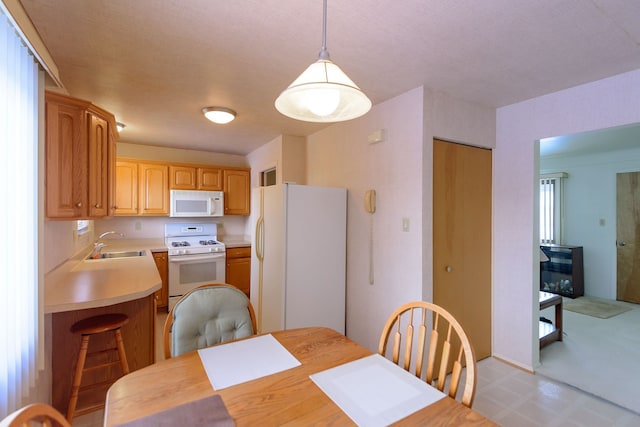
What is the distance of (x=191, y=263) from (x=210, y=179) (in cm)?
136

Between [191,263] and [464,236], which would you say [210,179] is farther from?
[464,236]

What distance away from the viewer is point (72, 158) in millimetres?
1879

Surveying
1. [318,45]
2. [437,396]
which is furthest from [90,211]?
[437,396]

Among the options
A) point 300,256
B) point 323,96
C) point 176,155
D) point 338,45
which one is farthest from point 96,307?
point 176,155

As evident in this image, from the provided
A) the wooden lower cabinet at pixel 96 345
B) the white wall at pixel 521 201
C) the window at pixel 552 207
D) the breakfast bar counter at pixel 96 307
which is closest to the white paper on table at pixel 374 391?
the breakfast bar counter at pixel 96 307

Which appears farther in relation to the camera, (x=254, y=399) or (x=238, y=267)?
(x=238, y=267)

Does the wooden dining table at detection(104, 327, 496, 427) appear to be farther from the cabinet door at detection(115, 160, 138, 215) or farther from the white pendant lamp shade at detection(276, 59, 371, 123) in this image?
the cabinet door at detection(115, 160, 138, 215)

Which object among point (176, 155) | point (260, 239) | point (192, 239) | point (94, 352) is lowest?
point (94, 352)

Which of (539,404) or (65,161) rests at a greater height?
(65,161)

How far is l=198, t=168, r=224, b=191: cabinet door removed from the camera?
4559mm

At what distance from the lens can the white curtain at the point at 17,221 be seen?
1152mm

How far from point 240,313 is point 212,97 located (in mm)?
1879

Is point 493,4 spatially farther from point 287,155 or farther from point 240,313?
point 287,155

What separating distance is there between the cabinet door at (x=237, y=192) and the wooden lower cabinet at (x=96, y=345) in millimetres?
2584
